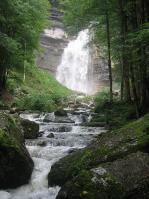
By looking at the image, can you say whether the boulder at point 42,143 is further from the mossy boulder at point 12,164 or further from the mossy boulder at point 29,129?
the mossy boulder at point 12,164

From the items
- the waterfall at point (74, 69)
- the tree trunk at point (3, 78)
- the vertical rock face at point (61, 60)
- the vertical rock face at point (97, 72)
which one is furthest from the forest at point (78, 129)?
the waterfall at point (74, 69)

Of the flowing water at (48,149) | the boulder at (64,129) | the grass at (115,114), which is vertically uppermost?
the grass at (115,114)

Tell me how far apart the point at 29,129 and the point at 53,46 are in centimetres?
4023

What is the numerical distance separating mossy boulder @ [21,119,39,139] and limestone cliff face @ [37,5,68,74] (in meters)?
34.8

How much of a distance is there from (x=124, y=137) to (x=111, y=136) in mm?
528

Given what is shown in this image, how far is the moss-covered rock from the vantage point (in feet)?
28.5

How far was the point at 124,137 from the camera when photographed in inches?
367

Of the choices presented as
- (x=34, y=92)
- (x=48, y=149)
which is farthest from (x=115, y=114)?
(x=34, y=92)

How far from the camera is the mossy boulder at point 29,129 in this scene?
1427cm

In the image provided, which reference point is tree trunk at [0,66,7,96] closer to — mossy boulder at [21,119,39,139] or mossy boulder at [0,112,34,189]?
mossy boulder at [21,119,39,139]

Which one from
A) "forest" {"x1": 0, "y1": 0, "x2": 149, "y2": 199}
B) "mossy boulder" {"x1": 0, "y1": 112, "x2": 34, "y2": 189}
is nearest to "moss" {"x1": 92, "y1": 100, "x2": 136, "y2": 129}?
"forest" {"x1": 0, "y1": 0, "x2": 149, "y2": 199}

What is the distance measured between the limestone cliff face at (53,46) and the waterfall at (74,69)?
812 mm

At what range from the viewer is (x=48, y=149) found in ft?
40.9

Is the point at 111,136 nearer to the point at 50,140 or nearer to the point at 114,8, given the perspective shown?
the point at 50,140
